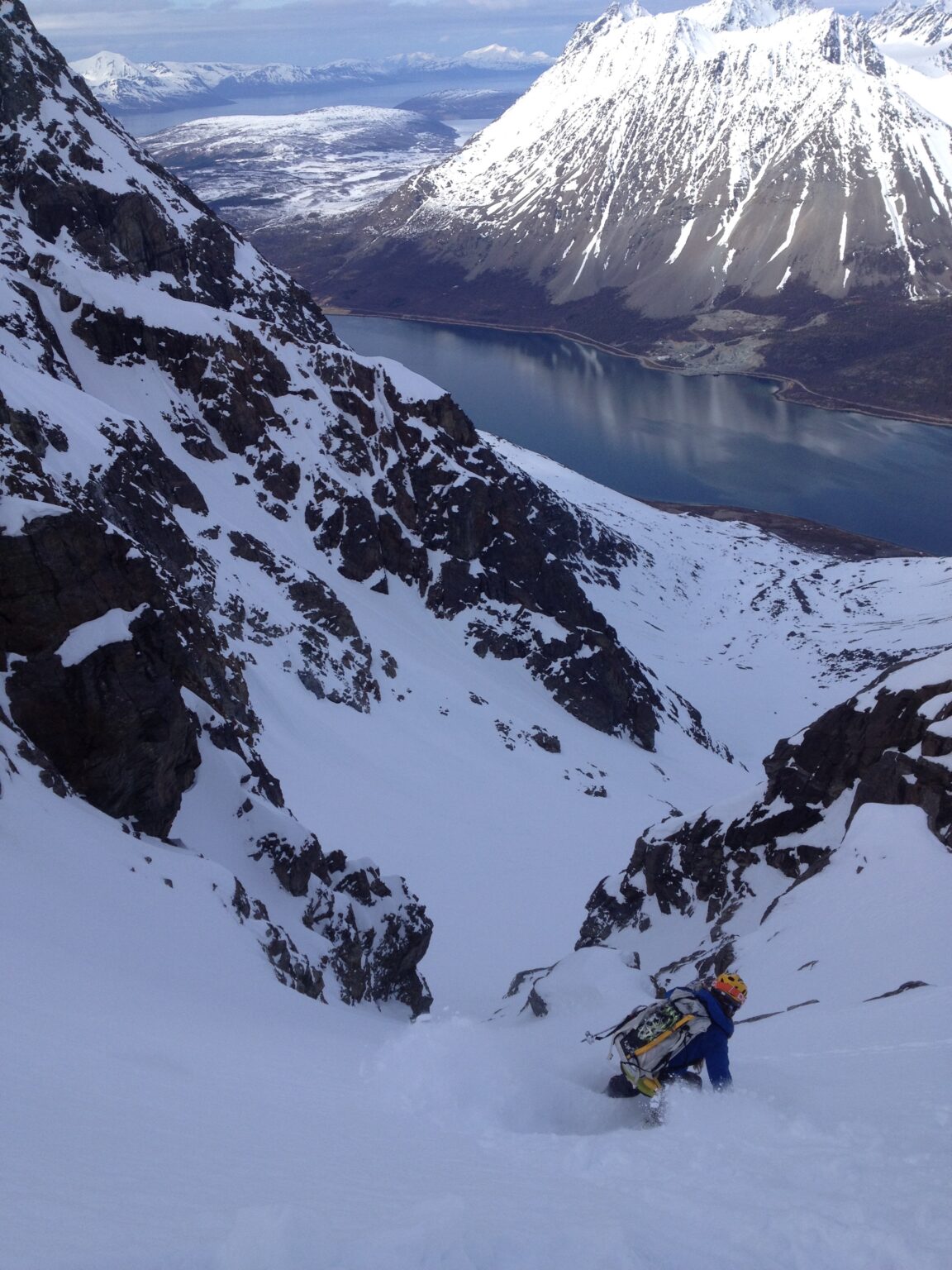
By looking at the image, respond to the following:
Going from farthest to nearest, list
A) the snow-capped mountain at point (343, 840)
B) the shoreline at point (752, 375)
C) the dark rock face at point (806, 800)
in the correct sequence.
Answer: the shoreline at point (752, 375), the dark rock face at point (806, 800), the snow-capped mountain at point (343, 840)

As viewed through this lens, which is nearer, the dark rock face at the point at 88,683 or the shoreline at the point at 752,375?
the dark rock face at the point at 88,683

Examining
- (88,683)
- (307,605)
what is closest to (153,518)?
(307,605)

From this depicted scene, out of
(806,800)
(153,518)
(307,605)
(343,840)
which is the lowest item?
(343,840)

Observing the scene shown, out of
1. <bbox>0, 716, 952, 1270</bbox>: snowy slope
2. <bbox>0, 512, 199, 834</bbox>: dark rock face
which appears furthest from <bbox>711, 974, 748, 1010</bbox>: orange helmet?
<bbox>0, 512, 199, 834</bbox>: dark rock face

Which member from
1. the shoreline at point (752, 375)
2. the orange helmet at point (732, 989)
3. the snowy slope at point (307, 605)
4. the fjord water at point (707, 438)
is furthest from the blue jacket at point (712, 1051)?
the shoreline at point (752, 375)

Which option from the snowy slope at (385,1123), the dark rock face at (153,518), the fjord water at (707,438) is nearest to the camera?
the snowy slope at (385,1123)

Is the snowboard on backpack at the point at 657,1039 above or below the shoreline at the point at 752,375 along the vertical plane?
above

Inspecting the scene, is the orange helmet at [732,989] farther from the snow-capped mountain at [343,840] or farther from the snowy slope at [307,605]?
the snowy slope at [307,605]

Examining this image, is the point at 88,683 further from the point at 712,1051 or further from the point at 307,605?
the point at 307,605
